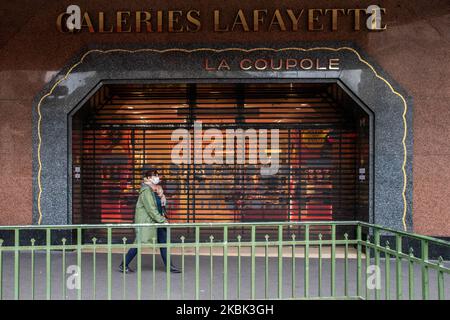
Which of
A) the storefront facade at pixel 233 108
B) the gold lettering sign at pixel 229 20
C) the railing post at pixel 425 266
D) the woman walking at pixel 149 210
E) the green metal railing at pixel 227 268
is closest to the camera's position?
the railing post at pixel 425 266

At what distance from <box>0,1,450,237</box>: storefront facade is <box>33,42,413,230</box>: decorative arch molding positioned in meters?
0.02

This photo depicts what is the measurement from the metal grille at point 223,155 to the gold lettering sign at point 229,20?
1296 mm

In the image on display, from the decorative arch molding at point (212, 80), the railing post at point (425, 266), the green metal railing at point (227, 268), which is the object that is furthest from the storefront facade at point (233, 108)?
the railing post at point (425, 266)

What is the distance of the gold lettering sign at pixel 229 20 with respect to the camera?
432 inches

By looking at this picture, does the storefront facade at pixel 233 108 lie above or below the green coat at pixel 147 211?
above

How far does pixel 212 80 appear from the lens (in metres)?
11.1

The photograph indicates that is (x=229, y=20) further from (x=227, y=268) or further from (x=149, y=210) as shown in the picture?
(x=227, y=268)

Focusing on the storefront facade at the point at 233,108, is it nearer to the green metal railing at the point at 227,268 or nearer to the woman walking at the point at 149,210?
the green metal railing at the point at 227,268

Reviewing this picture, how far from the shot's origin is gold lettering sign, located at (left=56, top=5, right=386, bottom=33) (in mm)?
10977

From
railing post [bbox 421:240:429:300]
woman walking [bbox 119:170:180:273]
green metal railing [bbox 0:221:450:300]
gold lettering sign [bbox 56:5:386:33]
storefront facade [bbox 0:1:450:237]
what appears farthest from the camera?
gold lettering sign [bbox 56:5:386:33]

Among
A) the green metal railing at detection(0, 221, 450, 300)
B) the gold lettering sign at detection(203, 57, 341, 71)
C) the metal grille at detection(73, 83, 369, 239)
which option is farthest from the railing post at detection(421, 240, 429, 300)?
the metal grille at detection(73, 83, 369, 239)

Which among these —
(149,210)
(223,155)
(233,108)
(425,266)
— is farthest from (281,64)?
(425,266)

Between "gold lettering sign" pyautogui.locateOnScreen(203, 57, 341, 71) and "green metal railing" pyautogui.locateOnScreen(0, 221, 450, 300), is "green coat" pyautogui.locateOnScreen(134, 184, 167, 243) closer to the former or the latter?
"green metal railing" pyautogui.locateOnScreen(0, 221, 450, 300)
